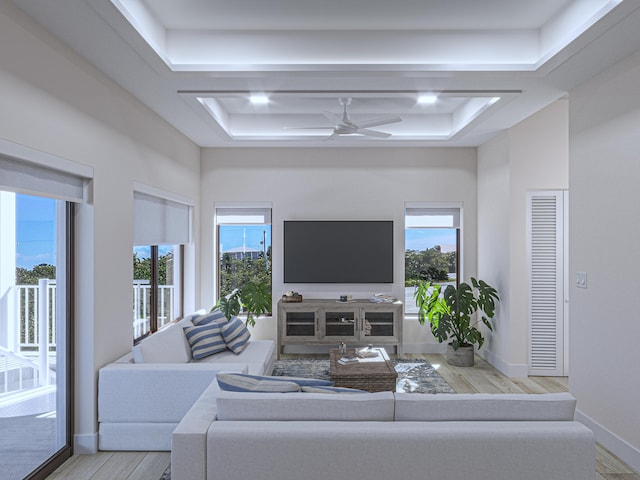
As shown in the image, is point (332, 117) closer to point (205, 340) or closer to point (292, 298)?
Answer: point (205, 340)

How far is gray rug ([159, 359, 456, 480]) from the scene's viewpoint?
4547 millimetres

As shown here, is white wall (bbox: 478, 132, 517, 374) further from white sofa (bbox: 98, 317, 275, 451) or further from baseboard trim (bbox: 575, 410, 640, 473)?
white sofa (bbox: 98, 317, 275, 451)

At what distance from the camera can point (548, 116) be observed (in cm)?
490

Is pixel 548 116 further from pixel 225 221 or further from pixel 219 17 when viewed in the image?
pixel 225 221

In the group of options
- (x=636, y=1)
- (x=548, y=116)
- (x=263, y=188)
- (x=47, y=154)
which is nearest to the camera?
(x=636, y=1)

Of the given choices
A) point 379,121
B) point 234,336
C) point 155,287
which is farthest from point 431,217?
point 155,287

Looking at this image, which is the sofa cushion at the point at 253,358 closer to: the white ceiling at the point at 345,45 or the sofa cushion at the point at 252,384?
the sofa cushion at the point at 252,384

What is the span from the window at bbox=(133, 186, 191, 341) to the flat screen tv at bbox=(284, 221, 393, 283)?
1.39 m

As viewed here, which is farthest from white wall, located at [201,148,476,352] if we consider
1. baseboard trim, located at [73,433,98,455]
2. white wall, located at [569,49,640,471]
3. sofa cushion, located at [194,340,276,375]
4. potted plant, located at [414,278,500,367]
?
baseboard trim, located at [73,433,98,455]

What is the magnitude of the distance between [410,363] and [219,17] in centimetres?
426

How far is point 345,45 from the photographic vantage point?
334cm

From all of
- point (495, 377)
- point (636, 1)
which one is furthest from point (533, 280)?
point (636, 1)

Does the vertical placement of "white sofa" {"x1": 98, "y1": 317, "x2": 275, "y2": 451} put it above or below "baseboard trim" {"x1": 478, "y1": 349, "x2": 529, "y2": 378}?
above

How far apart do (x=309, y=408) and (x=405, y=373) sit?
3.08 m
